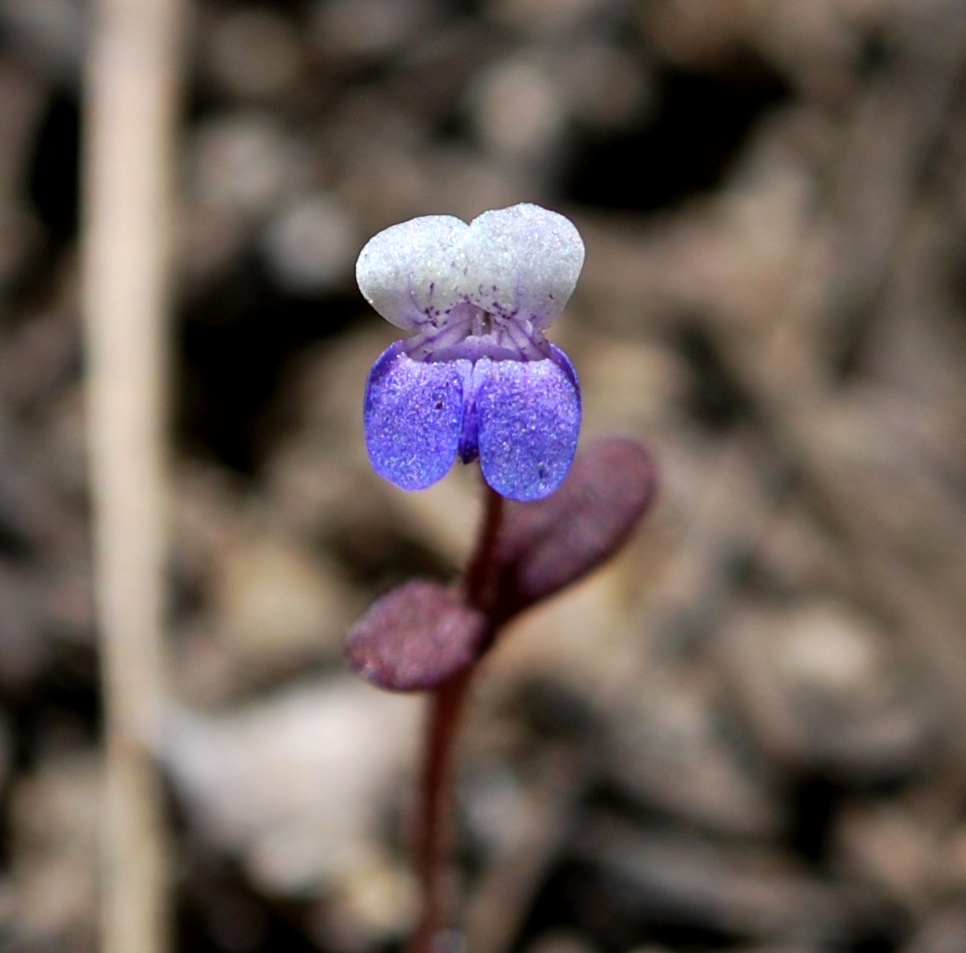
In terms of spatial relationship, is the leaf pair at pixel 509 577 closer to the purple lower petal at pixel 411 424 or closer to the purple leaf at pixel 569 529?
the purple leaf at pixel 569 529

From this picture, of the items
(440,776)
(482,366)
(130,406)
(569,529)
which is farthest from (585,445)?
(482,366)

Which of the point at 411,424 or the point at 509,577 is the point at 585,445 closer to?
the point at 509,577

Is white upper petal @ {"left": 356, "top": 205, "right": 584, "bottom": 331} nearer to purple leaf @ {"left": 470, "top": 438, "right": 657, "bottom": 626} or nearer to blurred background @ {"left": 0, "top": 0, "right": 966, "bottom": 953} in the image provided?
purple leaf @ {"left": 470, "top": 438, "right": 657, "bottom": 626}

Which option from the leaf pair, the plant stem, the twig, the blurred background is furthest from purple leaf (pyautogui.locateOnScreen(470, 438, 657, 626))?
the twig

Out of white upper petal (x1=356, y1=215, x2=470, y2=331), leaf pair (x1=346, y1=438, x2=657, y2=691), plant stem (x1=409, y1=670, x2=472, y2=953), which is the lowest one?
plant stem (x1=409, y1=670, x2=472, y2=953)

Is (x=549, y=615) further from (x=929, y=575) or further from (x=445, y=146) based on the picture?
(x=445, y=146)

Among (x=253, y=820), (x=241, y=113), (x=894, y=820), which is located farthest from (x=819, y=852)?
(x=241, y=113)

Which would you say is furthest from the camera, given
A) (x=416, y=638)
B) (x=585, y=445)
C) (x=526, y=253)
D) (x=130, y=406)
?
(x=130, y=406)
